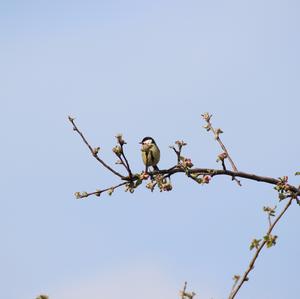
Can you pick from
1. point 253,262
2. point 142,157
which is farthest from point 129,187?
point 142,157

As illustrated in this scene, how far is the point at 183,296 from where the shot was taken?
494 centimetres

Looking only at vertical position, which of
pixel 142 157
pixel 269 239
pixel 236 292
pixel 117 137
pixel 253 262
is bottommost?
pixel 236 292

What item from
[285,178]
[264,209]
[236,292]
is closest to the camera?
[236,292]

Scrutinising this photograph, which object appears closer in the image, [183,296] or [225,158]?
[183,296]

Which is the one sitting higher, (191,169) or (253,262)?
(191,169)

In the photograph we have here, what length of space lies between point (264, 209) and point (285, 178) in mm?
1179

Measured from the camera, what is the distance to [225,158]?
720cm

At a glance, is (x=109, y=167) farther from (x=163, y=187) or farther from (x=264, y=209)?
(x=264, y=209)

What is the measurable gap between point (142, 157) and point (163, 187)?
7.51 metres

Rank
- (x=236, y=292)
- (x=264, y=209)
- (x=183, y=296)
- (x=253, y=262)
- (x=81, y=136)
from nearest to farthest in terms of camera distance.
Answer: (x=236, y=292) < (x=253, y=262) < (x=183, y=296) < (x=264, y=209) < (x=81, y=136)

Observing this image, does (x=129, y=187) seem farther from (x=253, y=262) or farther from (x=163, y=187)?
(x=253, y=262)

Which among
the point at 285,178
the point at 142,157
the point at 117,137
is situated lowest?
the point at 285,178

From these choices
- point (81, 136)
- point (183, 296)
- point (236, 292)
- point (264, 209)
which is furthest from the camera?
point (81, 136)

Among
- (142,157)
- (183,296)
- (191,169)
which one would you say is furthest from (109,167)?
(142,157)
